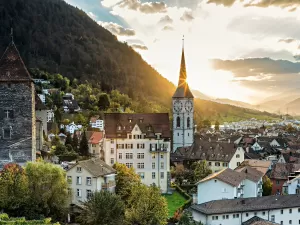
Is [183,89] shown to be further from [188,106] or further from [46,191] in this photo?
[46,191]

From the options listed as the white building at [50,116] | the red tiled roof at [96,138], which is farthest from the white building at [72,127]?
the red tiled roof at [96,138]

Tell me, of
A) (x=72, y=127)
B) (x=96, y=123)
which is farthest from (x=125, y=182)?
(x=96, y=123)

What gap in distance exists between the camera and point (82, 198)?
4847cm

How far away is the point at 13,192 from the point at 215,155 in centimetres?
4999

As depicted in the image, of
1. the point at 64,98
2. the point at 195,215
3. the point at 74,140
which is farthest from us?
the point at 64,98

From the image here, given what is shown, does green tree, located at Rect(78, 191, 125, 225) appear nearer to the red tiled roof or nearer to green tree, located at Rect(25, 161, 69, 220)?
green tree, located at Rect(25, 161, 69, 220)

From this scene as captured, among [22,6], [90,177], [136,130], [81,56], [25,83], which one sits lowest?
[90,177]

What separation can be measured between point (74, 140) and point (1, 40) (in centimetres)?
11412

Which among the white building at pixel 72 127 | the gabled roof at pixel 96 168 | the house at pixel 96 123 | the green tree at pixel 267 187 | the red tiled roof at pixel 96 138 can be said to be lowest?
the green tree at pixel 267 187

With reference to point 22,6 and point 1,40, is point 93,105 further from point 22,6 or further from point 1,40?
point 22,6

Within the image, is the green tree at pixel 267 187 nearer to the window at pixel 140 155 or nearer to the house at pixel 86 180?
the window at pixel 140 155

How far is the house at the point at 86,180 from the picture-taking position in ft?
158

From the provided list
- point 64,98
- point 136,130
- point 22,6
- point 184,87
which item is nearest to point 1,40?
point 22,6

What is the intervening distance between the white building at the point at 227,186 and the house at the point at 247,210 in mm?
4391
